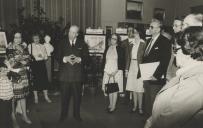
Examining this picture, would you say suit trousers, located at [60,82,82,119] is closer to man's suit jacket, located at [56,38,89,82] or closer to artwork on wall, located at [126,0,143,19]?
man's suit jacket, located at [56,38,89,82]

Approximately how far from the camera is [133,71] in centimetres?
521

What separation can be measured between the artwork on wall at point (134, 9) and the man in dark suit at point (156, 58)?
17.9 feet

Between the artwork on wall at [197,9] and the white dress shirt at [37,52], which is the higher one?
the artwork on wall at [197,9]

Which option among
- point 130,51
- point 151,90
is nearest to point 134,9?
point 130,51

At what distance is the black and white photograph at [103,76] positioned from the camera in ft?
3.99

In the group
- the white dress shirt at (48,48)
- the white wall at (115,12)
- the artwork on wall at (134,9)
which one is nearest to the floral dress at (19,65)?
the white dress shirt at (48,48)

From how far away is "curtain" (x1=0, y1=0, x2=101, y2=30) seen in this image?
8078 millimetres

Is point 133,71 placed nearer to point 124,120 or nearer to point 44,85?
point 124,120

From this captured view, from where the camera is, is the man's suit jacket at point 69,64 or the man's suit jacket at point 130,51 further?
the man's suit jacket at point 130,51

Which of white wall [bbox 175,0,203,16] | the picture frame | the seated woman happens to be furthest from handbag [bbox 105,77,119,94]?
the picture frame

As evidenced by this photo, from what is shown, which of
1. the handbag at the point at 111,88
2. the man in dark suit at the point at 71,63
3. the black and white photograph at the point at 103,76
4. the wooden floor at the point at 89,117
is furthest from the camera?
the handbag at the point at 111,88

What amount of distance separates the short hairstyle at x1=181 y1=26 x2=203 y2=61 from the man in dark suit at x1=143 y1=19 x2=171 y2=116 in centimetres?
276

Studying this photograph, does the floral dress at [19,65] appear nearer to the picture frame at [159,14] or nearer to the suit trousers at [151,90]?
the suit trousers at [151,90]

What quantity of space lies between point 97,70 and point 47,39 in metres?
1.48
